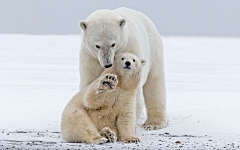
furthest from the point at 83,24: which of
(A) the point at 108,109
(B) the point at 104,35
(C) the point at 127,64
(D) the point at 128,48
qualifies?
(A) the point at 108,109

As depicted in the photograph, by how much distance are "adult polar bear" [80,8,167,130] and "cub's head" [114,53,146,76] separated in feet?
0.31

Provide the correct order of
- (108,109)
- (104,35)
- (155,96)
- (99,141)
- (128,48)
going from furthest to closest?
(155,96) → (128,48) → (104,35) → (108,109) → (99,141)

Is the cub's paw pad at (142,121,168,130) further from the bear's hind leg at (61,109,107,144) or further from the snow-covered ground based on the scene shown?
the bear's hind leg at (61,109,107,144)

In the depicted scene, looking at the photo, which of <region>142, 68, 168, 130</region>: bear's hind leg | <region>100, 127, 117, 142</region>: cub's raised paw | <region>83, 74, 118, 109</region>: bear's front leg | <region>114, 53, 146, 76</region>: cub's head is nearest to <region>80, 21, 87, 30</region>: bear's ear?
<region>114, 53, 146, 76</region>: cub's head

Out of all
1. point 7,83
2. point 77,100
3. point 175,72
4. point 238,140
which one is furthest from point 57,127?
point 175,72

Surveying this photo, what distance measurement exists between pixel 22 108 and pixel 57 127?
1.34 meters

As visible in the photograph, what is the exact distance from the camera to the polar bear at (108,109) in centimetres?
418

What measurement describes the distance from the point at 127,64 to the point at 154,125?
1.48m

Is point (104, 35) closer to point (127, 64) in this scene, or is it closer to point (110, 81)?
point (127, 64)

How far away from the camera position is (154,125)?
5.54 metres

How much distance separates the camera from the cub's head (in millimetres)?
4359

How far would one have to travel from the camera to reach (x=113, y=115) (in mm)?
4367

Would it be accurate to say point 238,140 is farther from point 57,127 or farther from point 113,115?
point 57,127

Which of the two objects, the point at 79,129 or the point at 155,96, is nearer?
the point at 79,129
